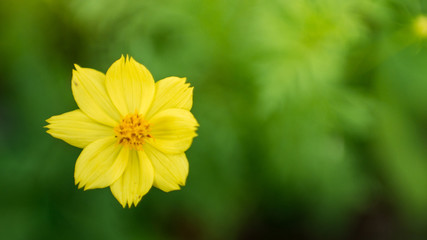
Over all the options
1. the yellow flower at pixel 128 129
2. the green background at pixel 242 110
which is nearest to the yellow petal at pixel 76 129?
the yellow flower at pixel 128 129

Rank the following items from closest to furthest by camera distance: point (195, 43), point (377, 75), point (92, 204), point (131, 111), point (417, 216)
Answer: point (131, 111)
point (92, 204)
point (195, 43)
point (377, 75)
point (417, 216)

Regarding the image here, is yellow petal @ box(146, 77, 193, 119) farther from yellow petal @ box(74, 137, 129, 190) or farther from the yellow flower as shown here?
yellow petal @ box(74, 137, 129, 190)

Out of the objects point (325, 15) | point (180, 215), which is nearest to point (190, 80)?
point (325, 15)

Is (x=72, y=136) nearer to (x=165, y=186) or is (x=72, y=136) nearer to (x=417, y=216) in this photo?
(x=165, y=186)

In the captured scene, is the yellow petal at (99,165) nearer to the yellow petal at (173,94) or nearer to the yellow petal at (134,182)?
the yellow petal at (134,182)

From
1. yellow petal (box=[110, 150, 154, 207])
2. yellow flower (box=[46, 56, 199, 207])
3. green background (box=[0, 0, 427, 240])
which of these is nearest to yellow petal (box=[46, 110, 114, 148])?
yellow flower (box=[46, 56, 199, 207])

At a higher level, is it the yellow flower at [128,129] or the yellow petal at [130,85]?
the yellow petal at [130,85]
